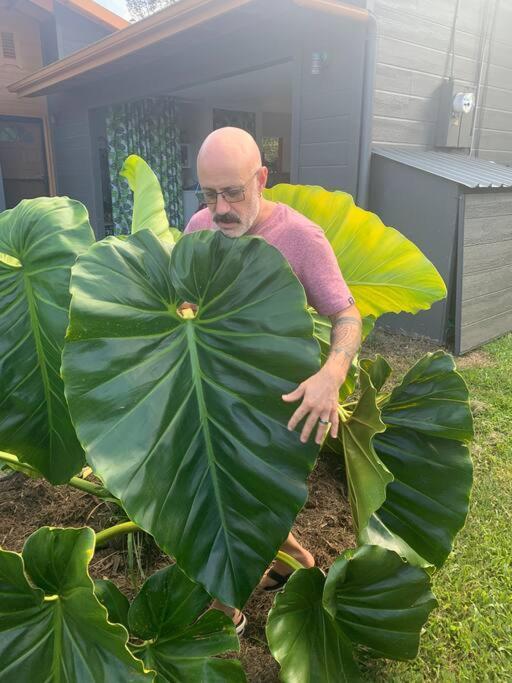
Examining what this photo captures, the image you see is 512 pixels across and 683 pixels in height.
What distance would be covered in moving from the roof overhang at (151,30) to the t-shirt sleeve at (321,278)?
2.46 metres

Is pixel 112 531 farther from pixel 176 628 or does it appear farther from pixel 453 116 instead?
pixel 453 116

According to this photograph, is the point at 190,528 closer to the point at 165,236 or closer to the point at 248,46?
the point at 165,236

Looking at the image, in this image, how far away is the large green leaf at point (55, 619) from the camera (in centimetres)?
91

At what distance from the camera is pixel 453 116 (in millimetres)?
4301

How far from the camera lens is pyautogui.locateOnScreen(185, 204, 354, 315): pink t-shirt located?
1.24 m

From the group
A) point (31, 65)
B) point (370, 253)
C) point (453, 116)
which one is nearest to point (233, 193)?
point (370, 253)

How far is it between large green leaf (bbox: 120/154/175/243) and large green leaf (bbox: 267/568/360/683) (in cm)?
101

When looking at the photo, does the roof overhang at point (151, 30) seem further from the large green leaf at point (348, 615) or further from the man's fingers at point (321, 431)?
the large green leaf at point (348, 615)

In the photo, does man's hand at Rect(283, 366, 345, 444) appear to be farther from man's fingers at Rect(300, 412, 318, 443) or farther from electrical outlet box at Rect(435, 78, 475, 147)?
electrical outlet box at Rect(435, 78, 475, 147)

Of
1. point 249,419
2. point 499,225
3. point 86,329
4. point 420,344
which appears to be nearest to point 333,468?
point 249,419

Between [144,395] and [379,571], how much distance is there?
0.57m

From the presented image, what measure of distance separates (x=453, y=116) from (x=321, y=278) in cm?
371

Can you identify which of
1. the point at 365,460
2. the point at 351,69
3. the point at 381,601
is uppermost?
the point at 351,69

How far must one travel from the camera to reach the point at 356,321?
1219 mm
